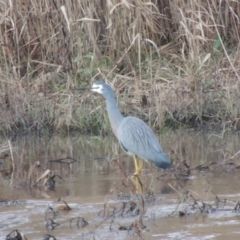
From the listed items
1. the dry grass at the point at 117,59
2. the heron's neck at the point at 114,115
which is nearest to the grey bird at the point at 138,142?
the heron's neck at the point at 114,115

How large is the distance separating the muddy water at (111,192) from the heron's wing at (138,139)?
9.0 inches

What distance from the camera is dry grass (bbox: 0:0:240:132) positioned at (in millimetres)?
9469

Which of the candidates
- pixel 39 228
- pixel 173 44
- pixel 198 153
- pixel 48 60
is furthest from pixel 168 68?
pixel 39 228

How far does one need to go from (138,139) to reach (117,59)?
137 inches

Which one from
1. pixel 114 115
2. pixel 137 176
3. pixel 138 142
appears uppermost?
pixel 114 115

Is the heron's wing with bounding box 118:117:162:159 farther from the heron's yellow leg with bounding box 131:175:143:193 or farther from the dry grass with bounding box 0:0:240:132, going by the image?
the dry grass with bounding box 0:0:240:132

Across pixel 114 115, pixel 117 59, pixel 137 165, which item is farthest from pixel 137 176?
pixel 117 59

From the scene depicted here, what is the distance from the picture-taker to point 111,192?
5738 millimetres

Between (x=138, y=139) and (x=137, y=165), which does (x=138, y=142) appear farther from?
(x=137, y=165)

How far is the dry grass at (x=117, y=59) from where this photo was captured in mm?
9469

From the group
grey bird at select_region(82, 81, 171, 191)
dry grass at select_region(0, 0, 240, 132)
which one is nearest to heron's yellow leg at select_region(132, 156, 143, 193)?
grey bird at select_region(82, 81, 171, 191)

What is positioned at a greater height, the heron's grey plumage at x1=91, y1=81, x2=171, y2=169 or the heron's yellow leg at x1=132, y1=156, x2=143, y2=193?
the heron's grey plumage at x1=91, y1=81, x2=171, y2=169

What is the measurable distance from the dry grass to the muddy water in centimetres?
37

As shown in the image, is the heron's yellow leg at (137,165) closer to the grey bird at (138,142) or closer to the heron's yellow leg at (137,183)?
the grey bird at (138,142)
